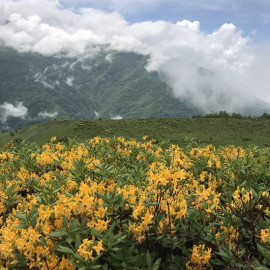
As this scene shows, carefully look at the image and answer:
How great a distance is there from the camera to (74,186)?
5.11m

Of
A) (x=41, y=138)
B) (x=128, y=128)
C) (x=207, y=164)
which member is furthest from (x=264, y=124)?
(x=207, y=164)

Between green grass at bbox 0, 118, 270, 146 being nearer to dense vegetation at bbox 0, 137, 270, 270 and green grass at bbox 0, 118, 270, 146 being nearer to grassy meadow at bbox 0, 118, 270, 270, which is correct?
grassy meadow at bbox 0, 118, 270, 270

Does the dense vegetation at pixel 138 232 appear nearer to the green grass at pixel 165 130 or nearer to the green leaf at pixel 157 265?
the green leaf at pixel 157 265

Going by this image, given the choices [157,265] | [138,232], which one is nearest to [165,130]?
[138,232]

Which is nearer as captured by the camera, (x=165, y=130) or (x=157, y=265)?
(x=157, y=265)

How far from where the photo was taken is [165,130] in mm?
80625

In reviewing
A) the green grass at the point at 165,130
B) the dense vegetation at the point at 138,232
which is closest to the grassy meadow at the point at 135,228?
the dense vegetation at the point at 138,232

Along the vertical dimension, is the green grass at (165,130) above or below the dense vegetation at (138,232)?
above

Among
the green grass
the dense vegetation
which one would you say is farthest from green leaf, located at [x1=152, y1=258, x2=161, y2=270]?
the green grass

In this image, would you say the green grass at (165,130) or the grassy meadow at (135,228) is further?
the green grass at (165,130)

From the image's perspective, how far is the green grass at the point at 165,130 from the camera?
2827 inches

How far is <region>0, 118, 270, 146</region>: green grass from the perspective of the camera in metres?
71.8

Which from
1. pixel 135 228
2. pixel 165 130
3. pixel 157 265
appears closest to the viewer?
pixel 157 265

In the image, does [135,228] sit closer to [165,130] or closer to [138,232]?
[138,232]
